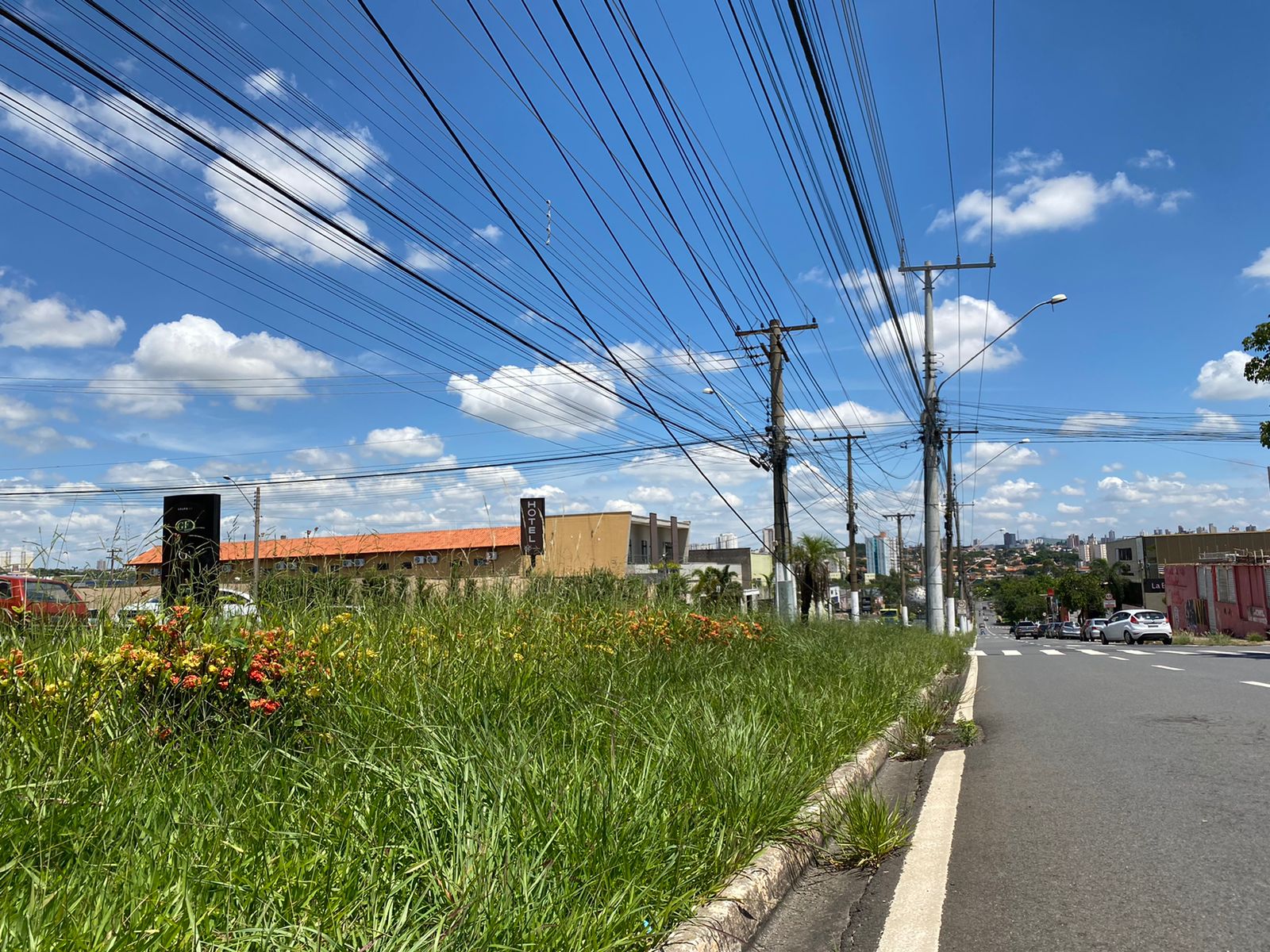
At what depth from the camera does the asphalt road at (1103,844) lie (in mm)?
3459

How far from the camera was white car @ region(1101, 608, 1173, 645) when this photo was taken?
38125 millimetres

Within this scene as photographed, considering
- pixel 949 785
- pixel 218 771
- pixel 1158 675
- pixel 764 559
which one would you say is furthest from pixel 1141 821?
pixel 764 559

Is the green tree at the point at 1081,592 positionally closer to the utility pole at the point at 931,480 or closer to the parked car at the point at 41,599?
the utility pole at the point at 931,480

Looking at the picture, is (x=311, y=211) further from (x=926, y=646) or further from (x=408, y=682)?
(x=926, y=646)

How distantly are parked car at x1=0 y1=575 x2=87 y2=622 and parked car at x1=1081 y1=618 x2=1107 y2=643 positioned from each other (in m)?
53.4

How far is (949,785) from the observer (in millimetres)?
6164

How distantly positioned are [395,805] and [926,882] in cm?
242

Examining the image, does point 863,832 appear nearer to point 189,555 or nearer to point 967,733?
point 967,733

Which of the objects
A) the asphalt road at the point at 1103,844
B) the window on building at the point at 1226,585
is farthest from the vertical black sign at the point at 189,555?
the window on building at the point at 1226,585

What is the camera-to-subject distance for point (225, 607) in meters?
5.88

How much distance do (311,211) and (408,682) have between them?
172 inches

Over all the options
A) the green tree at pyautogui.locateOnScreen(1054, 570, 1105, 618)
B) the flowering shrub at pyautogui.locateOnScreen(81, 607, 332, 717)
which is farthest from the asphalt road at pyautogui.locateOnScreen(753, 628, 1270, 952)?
the green tree at pyautogui.locateOnScreen(1054, 570, 1105, 618)

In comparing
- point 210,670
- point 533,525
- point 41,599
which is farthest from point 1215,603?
point 41,599

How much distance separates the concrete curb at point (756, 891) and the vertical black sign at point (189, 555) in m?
3.66
